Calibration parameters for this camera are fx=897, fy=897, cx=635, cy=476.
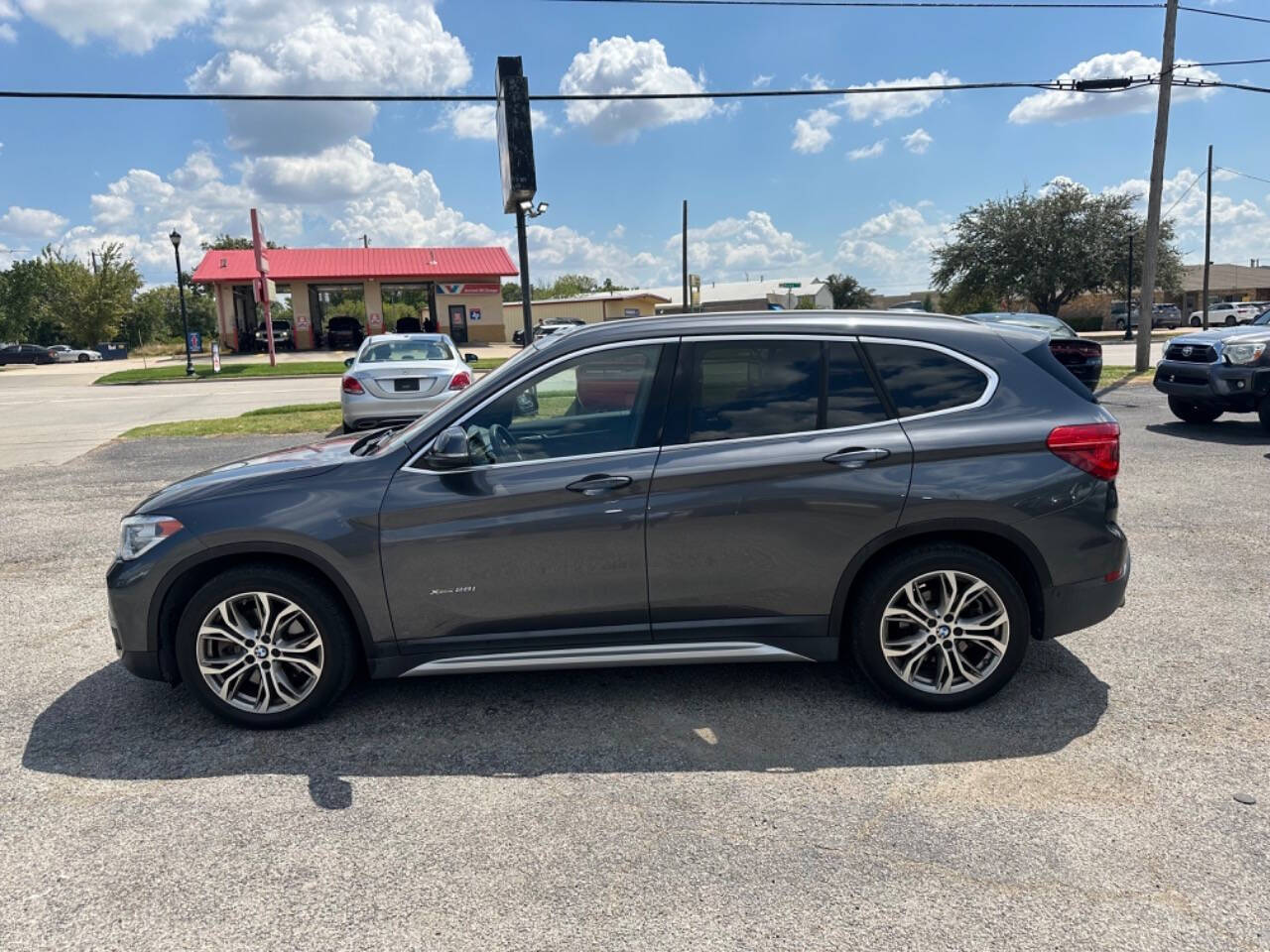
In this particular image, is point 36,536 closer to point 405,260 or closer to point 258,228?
point 258,228

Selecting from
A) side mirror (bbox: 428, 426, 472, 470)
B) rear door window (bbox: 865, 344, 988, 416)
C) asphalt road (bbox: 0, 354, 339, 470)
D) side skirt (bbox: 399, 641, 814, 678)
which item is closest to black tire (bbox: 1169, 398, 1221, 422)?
rear door window (bbox: 865, 344, 988, 416)

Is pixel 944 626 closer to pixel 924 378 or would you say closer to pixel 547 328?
pixel 924 378

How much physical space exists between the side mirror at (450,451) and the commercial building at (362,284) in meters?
43.4

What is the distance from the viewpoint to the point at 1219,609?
5199 millimetres

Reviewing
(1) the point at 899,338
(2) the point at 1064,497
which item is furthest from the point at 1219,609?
(1) the point at 899,338

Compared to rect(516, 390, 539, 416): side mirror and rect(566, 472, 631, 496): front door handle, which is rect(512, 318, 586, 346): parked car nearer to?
rect(516, 390, 539, 416): side mirror

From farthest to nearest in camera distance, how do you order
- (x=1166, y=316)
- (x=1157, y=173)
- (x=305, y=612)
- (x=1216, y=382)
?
(x=1166, y=316) → (x=1157, y=173) → (x=1216, y=382) → (x=305, y=612)

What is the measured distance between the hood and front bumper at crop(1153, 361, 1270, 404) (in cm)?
1114

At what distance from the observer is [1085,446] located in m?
3.92

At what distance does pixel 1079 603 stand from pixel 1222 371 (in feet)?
30.4

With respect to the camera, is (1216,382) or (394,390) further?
(394,390)

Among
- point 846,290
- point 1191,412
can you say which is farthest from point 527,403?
point 846,290

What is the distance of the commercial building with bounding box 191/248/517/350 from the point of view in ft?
151

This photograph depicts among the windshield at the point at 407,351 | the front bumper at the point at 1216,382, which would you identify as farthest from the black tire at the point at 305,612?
the front bumper at the point at 1216,382
